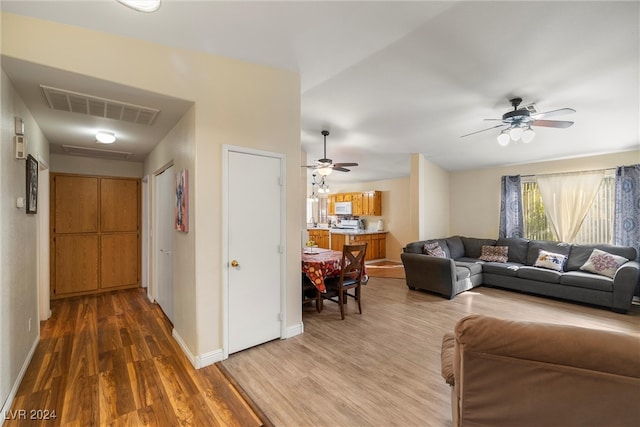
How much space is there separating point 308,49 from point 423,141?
10.4 ft

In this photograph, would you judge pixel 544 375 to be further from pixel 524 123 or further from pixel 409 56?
pixel 524 123

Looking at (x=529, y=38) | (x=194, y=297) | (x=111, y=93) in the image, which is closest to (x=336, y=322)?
(x=194, y=297)

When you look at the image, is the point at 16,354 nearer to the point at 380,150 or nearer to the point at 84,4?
the point at 84,4

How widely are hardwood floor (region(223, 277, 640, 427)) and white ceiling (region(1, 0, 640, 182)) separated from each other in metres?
2.54

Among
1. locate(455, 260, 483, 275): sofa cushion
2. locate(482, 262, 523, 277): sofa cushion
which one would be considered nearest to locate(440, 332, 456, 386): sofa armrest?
locate(455, 260, 483, 275): sofa cushion

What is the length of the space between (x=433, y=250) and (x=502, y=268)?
→ 121cm

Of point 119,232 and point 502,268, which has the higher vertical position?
point 119,232

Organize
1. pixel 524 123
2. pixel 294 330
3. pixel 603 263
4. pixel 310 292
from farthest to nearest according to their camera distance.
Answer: pixel 603 263 → pixel 310 292 → pixel 524 123 → pixel 294 330

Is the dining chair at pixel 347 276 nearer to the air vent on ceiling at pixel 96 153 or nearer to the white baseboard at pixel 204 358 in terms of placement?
the white baseboard at pixel 204 358

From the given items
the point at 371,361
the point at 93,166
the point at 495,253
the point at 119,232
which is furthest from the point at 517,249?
the point at 93,166

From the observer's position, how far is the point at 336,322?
3.39 metres

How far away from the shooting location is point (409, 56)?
287 centimetres

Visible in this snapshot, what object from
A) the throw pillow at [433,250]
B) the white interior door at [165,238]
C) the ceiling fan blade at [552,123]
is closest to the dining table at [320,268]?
the white interior door at [165,238]

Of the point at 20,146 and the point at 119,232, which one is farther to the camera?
the point at 119,232
